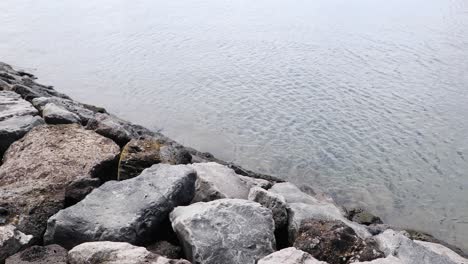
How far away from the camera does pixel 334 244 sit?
571 cm

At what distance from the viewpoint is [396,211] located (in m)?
11.9

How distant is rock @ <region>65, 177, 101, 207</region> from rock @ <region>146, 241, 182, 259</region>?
132 cm

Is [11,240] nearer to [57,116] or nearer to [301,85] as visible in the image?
[57,116]

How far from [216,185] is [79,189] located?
1.96m

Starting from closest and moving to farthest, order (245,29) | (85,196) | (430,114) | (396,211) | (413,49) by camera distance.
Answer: (85,196) → (396,211) → (430,114) → (413,49) → (245,29)

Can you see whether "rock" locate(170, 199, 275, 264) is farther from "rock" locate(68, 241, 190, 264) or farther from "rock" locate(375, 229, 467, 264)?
"rock" locate(375, 229, 467, 264)

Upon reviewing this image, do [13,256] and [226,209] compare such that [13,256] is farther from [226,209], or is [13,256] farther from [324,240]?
[324,240]

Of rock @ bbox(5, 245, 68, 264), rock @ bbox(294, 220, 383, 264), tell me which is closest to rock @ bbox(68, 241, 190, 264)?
rock @ bbox(5, 245, 68, 264)

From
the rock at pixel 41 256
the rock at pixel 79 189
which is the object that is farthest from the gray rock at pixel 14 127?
the rock at pixel 41 256

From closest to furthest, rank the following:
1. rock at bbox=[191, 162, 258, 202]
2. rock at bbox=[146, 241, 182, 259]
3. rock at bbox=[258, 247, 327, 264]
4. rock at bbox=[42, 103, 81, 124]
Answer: rock at bbox=[258, 247, 327, 264] < rock at bbox=[146, 241, 182, 259] < rock at bbox=[191, 162, 258, 202] < rock at bbox=[42, 103, 81, 124]

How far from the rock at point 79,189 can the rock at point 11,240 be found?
2.98ft

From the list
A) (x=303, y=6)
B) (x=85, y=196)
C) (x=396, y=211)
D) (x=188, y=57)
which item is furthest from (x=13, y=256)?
(x=303, y=6)

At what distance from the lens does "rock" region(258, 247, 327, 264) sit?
4965 mm

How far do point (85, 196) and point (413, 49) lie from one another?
22849 millimetres
